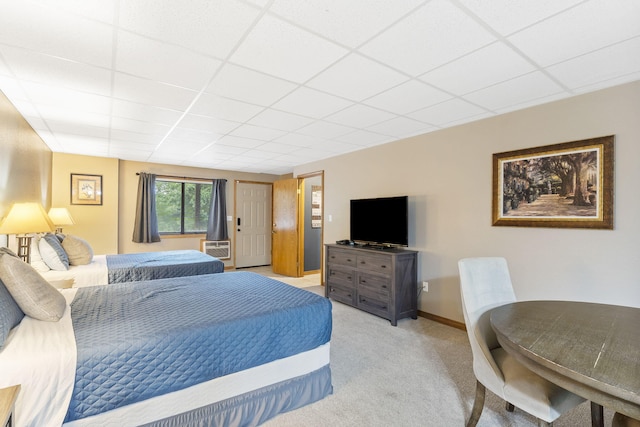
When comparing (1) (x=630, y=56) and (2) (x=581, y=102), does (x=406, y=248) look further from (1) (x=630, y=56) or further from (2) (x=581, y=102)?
(1) (x=630, y=56)

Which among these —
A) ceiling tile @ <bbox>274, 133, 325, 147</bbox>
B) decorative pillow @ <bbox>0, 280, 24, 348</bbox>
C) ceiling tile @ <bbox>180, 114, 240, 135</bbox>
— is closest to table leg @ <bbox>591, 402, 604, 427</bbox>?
decorative pillow @ <bbox>0, 280, 24, 348</bbox>

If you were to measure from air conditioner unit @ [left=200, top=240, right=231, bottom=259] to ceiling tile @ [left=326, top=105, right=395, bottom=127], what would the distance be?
4.34 m

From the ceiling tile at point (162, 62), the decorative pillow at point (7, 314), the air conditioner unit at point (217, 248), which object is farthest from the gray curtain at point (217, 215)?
the decorative pillow at point (7, 314)

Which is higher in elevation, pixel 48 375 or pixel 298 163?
pixel 298 163

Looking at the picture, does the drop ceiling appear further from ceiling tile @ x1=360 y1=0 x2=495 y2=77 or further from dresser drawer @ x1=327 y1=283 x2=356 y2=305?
dresser drawer @ x1=327 y1=283 x2=356 y2=305

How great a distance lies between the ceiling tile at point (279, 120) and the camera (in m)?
3.03

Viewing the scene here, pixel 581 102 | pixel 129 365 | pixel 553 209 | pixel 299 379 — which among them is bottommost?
pixel 299 379

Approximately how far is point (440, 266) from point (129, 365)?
10.4ft

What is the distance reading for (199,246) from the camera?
6.41 m

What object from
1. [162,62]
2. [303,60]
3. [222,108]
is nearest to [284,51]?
[303,60]

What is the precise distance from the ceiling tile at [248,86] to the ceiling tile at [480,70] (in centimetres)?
113

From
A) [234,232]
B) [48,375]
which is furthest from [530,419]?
[234,232]

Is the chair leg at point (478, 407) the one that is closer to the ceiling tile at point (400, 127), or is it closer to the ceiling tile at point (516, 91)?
the ceiling tile at point (516, 91)

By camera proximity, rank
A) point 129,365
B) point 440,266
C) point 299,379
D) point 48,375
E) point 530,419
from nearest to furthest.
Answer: point 48,375
point 129,365
point 530,419
point 299,379
point 440,266
